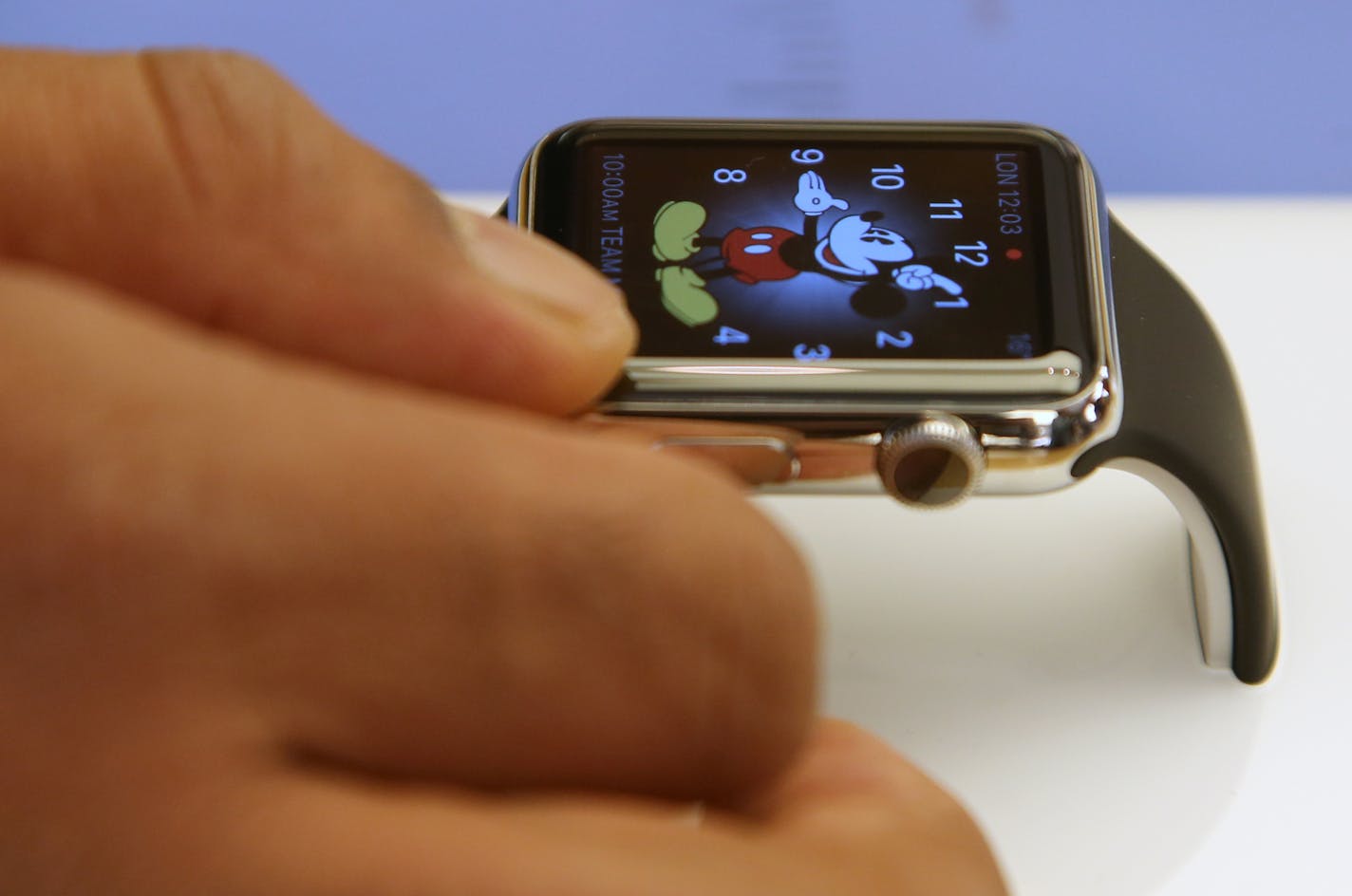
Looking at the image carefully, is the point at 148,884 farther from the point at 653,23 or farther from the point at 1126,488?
the point at 653,23

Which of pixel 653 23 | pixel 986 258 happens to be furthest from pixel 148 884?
pixel 653 23

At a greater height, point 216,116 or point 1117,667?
point 216,116

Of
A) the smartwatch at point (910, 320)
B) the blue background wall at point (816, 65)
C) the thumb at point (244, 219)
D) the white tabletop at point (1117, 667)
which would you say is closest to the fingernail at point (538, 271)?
the thumb at point (244, 219)

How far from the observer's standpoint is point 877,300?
51 centimetres

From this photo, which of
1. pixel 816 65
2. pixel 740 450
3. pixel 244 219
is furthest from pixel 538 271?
pixel 816 65

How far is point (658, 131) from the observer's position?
56 cm

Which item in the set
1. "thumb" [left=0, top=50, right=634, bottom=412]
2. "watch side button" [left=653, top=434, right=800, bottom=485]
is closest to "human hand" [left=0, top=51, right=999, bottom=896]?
Result: "thumb" [left=0, top=50, right=634, bottom=412]

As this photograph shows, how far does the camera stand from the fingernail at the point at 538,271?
0.95ft

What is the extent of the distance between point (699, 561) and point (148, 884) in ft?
0.31

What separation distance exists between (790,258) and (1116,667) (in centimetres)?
20

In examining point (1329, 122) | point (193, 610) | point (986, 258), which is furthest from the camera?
point (1329, 122)

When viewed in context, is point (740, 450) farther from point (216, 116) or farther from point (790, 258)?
point (216, 116)

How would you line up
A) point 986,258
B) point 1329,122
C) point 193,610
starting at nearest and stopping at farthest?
1. point 193,610
2. point 986,258
3. point 1329,122

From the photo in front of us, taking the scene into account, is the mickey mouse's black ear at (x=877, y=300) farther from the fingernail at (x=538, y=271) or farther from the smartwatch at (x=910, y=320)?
the fingernail at (x=538, y=271)
